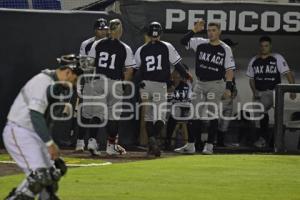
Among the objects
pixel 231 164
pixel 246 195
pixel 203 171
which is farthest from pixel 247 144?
pixel 246 195

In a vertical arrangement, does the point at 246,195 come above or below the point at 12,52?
below

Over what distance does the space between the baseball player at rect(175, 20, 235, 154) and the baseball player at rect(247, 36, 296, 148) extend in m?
0.92

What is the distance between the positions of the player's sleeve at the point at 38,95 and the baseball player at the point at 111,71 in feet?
18.4

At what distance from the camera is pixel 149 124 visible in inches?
499

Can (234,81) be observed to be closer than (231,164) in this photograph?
No

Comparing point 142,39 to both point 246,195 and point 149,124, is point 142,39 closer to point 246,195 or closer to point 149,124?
point 149,124

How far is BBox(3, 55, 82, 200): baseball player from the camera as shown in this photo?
23.0ft

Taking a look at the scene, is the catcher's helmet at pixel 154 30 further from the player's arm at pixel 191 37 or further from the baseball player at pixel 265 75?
the baseball player at pixel 265 75

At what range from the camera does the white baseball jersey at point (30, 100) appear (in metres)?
7.09

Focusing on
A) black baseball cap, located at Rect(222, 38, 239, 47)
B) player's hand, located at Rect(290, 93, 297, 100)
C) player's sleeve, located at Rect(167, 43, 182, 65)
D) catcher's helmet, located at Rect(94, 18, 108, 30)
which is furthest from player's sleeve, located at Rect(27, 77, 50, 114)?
player's hand, located at Rect(290, 93, 297, 100)

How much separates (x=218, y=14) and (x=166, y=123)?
7.02 ft

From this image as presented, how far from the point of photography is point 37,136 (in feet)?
23.6

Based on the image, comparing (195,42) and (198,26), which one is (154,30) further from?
(195,42)

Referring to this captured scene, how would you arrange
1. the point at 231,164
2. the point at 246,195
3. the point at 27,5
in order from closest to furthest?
the point at 246,195, the point at 231,164, the point at 27,5
